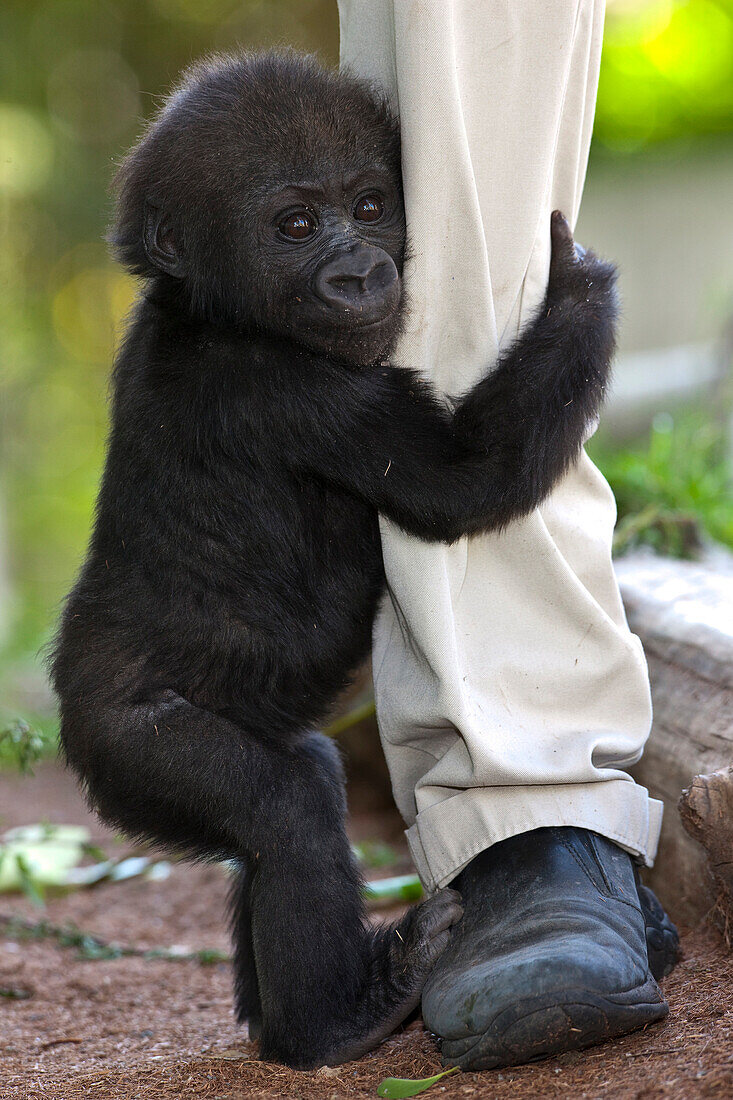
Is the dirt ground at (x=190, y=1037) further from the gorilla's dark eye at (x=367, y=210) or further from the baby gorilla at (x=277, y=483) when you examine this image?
the gorilla's dark eye at (x=367, y=210)

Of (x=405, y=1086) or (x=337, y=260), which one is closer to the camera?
(x=405, y=1086)

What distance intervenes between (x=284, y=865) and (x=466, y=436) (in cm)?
90

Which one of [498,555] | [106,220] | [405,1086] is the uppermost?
[106,220]

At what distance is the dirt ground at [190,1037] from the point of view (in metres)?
1.74

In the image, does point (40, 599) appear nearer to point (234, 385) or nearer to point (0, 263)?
point (0, 263)

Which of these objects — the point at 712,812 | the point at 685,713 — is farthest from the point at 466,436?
the point at 685,713

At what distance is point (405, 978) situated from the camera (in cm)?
212

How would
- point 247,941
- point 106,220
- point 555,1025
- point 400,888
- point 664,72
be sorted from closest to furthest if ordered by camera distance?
point 555,1025, point 247,941, point 400,888, point 106,220, point 664,72

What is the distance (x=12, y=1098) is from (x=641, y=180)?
10.6 m

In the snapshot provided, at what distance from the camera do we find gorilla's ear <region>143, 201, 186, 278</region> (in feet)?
7.57

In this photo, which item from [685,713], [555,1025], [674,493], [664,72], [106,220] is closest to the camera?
[555,1025]

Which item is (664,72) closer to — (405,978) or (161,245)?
(161,245)

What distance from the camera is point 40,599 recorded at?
9531mm

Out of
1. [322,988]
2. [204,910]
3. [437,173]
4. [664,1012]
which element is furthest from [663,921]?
[204,910]
